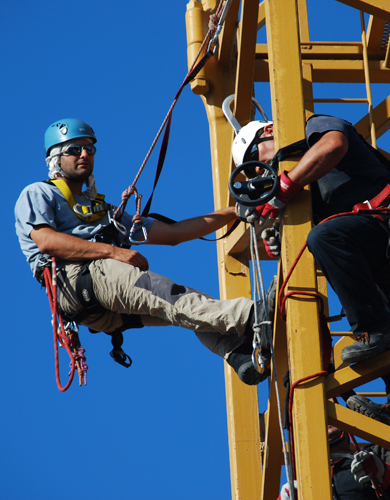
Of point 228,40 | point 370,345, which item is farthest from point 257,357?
point 228,40

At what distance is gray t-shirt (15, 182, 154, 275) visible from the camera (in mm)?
5734

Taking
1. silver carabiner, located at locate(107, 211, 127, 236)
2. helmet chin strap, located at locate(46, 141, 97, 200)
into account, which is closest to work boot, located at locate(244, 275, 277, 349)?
silver carabiner, located at locate(107, 211, 127, 236)

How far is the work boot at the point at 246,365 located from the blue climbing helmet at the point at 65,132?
224 centimetres

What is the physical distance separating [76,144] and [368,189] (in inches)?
104

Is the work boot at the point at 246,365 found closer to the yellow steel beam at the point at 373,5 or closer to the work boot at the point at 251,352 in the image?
the work boot at the point at 251,352

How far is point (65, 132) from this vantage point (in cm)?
635

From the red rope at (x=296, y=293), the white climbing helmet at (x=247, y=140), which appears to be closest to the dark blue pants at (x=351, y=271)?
the red rope at (x=296, y=293)

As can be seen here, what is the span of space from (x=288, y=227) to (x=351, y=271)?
47cm

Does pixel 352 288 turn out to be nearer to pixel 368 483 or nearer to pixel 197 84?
pixel 368 483

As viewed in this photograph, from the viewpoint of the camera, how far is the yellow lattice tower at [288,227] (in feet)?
14.0

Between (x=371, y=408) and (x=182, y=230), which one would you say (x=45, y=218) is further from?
(x=371, y=408)

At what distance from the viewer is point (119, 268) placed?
5.42m

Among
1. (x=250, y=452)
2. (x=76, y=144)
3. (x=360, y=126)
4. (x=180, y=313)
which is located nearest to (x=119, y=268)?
(x=180, y=313)

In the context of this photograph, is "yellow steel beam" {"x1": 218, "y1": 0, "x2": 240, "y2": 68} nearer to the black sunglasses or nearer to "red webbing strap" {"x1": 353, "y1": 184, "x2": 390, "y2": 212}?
the black sunglasses
